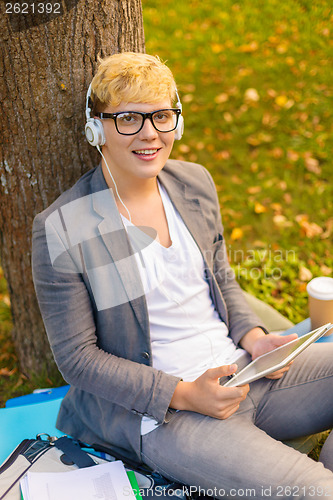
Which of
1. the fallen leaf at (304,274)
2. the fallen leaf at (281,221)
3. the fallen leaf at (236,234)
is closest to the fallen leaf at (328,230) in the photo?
the fallen leaf at (281,221)

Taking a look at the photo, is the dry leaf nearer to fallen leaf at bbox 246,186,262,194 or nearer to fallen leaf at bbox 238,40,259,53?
fallen leaf at bbox 246,186,262,194

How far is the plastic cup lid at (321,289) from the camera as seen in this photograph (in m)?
2.75

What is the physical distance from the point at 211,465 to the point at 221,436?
4.7 inches

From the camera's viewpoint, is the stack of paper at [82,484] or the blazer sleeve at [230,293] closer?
the stack of paper at [82,484]

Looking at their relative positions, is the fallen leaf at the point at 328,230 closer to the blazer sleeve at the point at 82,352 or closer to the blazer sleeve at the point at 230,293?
the blazer sleeve at the point at 230,293

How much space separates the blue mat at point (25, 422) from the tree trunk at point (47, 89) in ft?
2.91

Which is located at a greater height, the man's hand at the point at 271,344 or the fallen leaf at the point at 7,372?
the man's hand at the point at 271,344

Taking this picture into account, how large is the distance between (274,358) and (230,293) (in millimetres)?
549

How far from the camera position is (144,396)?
7.19ft

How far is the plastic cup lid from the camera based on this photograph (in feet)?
→ 9.03

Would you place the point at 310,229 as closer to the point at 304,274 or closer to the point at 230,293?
the point at 304,274

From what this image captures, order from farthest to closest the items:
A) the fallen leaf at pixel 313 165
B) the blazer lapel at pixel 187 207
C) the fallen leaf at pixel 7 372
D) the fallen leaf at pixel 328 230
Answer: the fallen leaf at pixel 313 165 → the fallen leaf at pixel 328 230 → the fallen leaf at pixel 7 372 → the blazer lapel at pixel 187 207

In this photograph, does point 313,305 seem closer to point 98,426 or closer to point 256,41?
point 98,426

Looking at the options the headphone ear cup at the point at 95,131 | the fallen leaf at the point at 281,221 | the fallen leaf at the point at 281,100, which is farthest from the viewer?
the fallen leaf at the point at 281,100
